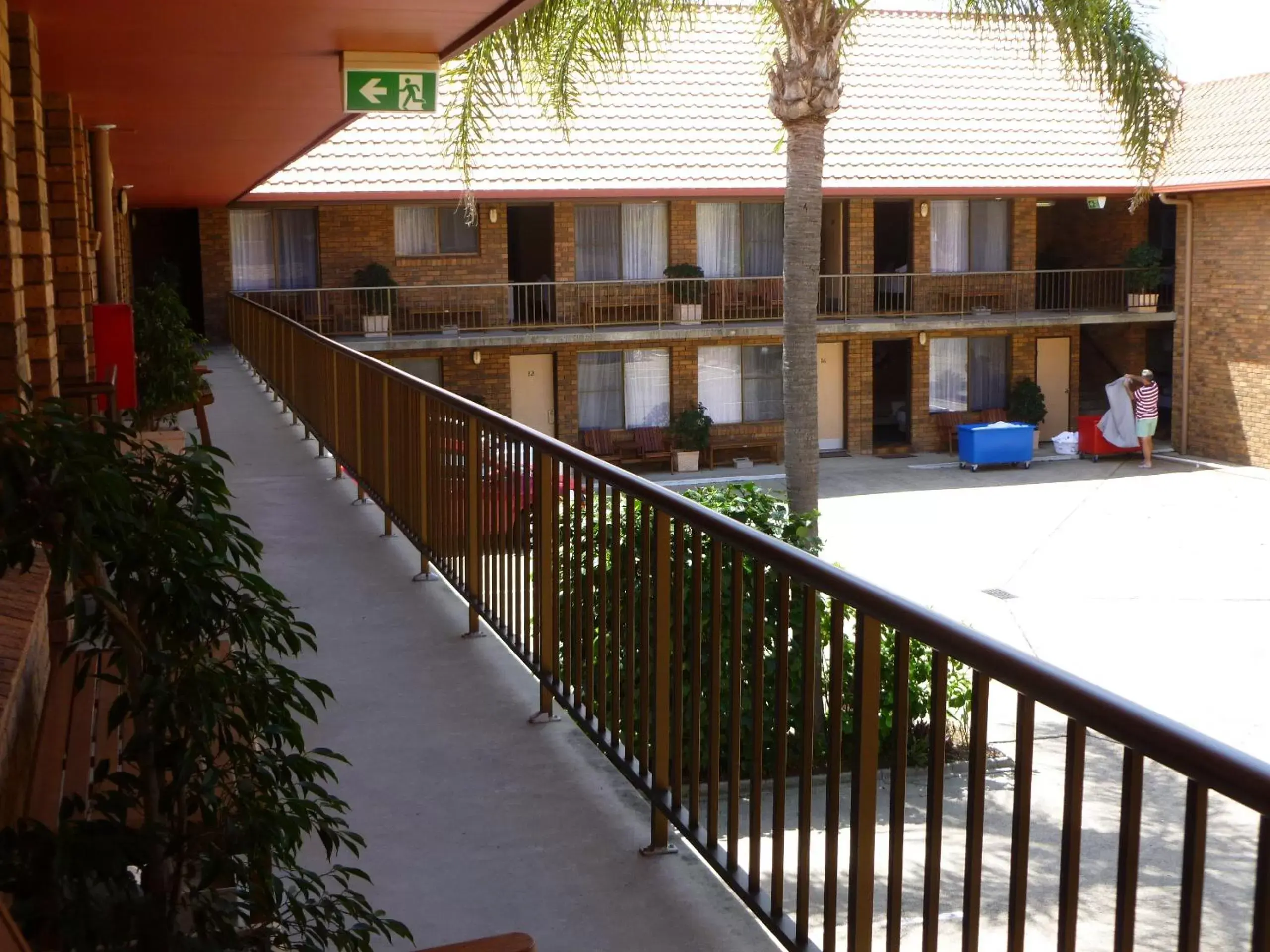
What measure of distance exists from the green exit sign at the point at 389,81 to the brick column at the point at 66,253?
174 centimetres

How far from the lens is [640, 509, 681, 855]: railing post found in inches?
155

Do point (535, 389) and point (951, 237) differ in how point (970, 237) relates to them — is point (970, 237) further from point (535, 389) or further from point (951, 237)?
point (535, 389)

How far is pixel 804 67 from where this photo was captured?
13.6 metres

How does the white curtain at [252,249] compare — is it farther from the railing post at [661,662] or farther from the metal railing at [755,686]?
the railing post at [661,662]

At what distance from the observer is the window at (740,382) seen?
32.1m

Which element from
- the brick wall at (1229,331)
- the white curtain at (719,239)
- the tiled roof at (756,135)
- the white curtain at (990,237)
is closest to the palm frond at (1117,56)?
the tiled roof at (756,135)

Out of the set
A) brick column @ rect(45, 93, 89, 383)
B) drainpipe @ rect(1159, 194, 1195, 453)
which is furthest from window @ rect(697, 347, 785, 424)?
brick column @ rect(45, 93, 89, 383)

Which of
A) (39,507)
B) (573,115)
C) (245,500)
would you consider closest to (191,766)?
(39,507)

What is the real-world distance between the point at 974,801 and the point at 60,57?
7.36 m

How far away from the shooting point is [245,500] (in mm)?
10047

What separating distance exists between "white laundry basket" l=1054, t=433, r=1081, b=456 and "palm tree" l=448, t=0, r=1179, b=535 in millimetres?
17992

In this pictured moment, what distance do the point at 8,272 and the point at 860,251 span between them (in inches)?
1125

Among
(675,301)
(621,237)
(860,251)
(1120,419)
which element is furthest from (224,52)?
(1120,419)

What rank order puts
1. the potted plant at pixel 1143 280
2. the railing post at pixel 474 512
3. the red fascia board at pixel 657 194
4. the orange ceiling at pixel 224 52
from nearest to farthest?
1. the railing post at pixel 474 512
2. the orange ceiling at pixel 224 52
3. the red fascia board at pixel 657 194
4. the potted plant at pixel 1143 280
